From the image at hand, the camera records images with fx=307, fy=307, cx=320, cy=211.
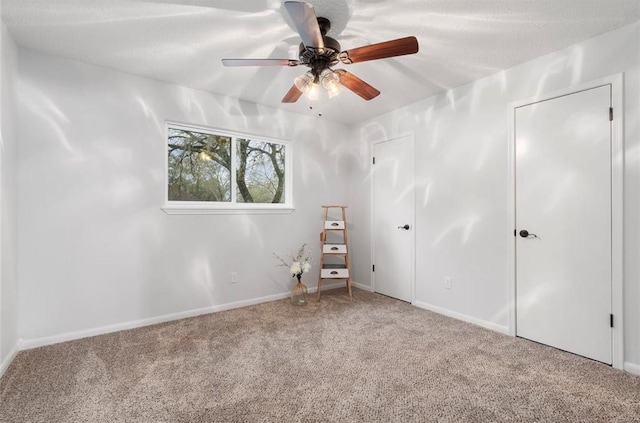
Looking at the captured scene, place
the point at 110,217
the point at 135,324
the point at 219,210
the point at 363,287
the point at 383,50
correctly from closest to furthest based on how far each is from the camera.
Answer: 1. the point at 383,50
2. the point at 110,217
3. the point at 135,324
4. the point at 219,210
5. the point at 363,287

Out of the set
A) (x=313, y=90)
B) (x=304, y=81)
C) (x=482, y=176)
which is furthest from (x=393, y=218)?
(x=304, y=81)

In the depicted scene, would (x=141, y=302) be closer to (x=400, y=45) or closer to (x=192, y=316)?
(x=192, y=316)

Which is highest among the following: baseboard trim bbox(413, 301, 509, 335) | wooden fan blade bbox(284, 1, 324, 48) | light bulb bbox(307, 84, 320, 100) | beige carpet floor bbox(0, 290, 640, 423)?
wooden fan blade bbox(284, 1, 324, 48)

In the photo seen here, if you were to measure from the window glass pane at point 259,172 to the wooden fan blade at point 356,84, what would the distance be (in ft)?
5.89

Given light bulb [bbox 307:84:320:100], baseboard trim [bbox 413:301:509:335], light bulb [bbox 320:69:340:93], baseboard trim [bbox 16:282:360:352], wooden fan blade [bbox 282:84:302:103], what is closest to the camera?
light bulb [bbox 320:69:340:93]

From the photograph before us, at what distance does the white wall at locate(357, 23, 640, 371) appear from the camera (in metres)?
2.11

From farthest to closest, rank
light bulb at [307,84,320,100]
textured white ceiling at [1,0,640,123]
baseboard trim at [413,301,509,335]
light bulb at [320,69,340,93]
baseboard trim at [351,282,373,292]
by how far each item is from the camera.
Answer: baseboard trim at [351,282,373,292] < baseboard trim at [413,301,509,335] < light bulb at [307,84,320,100] < light bulb at [320,69,340,93] < textured white ceiling at [1,0,640,123]

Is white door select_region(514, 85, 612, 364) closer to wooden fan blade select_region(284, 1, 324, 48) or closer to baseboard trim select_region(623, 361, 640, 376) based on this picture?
baseboard trim select_region(623, 361, 640, 376)

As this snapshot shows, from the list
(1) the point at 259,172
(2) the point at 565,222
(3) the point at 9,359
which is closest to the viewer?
(3) the point at 9,359

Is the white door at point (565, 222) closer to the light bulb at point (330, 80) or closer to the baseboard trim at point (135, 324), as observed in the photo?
the light bulb at point (330, 80)

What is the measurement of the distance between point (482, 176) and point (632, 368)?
1733 millimetres

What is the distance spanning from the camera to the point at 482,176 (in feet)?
9.64

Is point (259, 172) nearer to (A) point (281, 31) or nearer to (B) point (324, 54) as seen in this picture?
(A) point (281, 31)

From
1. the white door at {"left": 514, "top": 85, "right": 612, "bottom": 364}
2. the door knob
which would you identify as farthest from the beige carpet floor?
the door knob
